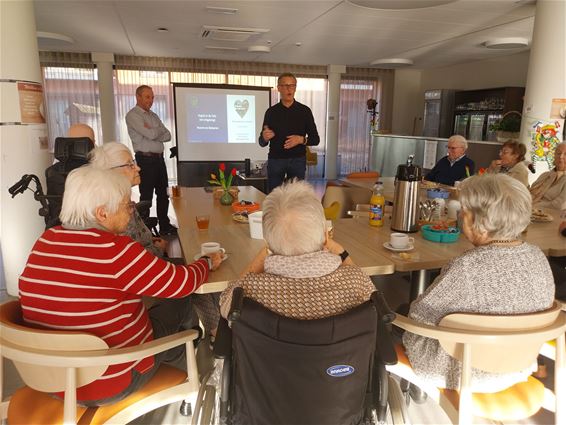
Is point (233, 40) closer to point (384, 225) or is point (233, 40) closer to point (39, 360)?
point (384, 225)

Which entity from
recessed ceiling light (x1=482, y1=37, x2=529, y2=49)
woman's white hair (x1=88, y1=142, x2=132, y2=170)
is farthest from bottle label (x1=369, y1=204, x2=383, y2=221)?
recessed ceiling light (x1=482, y1=37, x2=529, y2=49)

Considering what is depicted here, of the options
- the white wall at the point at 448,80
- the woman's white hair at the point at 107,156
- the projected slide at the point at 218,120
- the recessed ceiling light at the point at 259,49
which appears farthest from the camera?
the white wall at the point at 448,80

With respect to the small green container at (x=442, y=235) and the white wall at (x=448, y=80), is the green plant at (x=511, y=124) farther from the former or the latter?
the small green container at (x=442, y=235)

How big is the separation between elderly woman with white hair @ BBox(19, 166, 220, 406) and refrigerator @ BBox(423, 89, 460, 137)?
8.83 m

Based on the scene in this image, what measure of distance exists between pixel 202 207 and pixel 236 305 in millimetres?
1807

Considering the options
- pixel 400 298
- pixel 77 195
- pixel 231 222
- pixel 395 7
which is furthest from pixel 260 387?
pixel 395 7

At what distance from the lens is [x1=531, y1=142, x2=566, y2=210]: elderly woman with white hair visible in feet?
10.5

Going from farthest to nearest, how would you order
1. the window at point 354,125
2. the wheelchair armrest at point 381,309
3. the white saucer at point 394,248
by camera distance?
the window at point 354,125
the white saucer at point 394,248
the wheelchair armrest at point 381,309

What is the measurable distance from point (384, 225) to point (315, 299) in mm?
1313

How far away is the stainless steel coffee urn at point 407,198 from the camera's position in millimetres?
2047

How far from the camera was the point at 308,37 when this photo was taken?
21.1ft

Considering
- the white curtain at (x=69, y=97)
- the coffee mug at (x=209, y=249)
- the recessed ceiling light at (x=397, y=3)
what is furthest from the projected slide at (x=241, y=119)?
the coffee mug at (x=209, y=249)

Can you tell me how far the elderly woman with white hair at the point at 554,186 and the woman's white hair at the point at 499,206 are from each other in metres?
2.24

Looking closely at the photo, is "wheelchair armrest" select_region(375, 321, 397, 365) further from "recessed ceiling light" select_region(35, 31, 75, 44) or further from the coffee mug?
"recessed ceiling light" select_region(35, 31, 75, 44)
